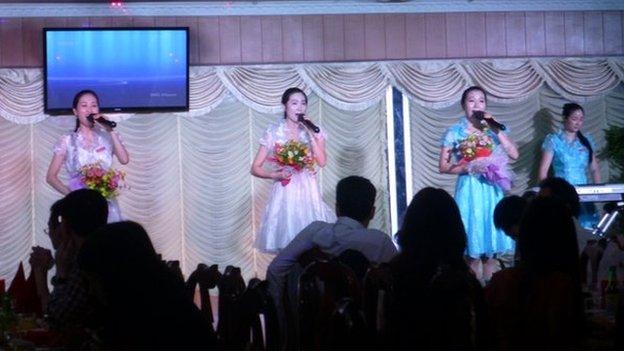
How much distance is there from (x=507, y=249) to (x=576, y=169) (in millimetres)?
1044

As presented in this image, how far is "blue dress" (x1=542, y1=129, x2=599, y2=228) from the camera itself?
856 centimetres

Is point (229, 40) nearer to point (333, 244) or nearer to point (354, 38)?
point (354, 38)

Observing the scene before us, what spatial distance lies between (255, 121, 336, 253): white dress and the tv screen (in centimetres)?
138

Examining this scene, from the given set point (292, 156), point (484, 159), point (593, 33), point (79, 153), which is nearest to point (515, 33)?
point (593, 33)

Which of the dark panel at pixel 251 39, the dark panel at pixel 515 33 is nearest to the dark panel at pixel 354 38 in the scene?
the dark panel at pixel 251 39

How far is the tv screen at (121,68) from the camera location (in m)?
8.85

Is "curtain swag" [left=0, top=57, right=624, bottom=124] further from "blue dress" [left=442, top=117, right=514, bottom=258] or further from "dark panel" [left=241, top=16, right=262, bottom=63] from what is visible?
"blue dress" [left=442, top=117, right=514, bottom=258]

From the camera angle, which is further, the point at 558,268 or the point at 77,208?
the point at 77,208

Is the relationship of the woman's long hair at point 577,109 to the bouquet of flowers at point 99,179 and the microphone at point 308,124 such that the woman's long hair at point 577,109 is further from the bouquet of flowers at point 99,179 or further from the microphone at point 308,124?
the bouquet of flowers at point 99,179

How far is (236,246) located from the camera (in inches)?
365

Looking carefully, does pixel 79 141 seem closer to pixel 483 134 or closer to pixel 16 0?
pixel 16 0

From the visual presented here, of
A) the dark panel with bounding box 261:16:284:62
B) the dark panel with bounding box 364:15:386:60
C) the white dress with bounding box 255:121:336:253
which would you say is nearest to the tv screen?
the dark panel with bounding box 261:16:284:62

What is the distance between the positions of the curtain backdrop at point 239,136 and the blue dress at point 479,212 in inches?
55.8

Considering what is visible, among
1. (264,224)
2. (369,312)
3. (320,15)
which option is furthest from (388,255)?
(320,15)
